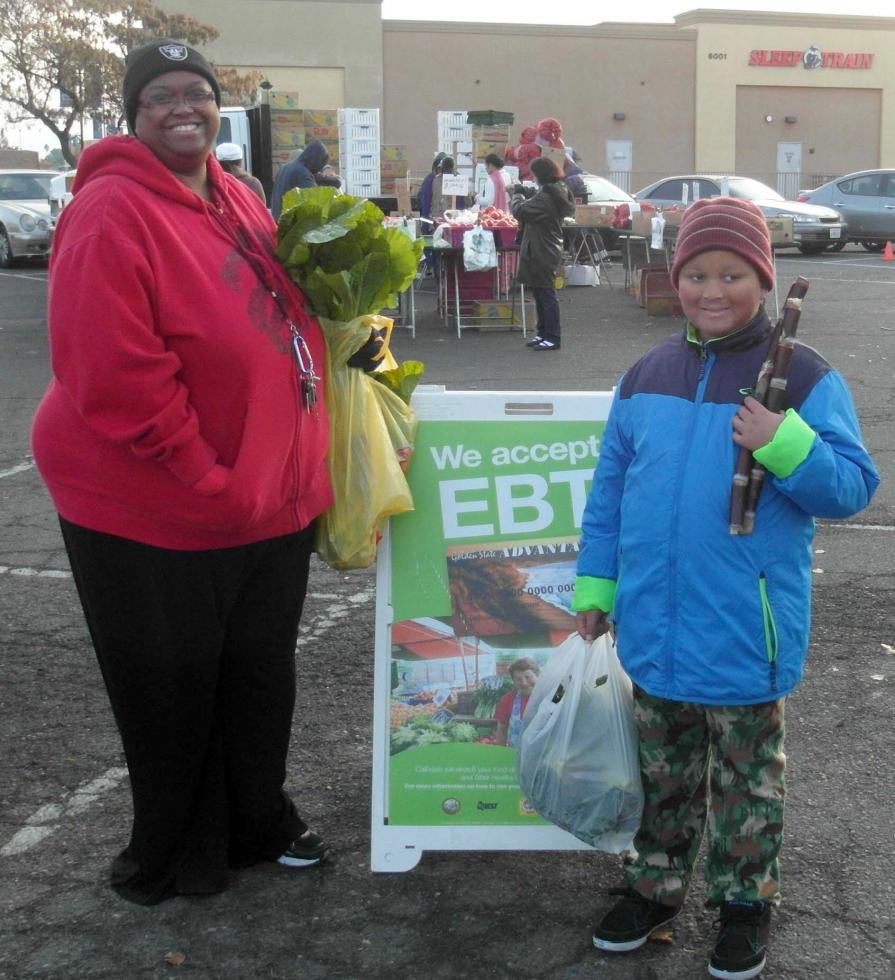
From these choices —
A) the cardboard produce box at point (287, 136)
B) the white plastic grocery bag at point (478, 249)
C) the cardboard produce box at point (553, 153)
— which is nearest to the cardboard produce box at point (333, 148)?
the cardboard produce box at point (287, 136)

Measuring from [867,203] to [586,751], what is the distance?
22.7 meters

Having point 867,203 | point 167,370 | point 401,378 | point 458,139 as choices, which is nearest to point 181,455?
point 167,370

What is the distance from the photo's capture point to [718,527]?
256 centimetres

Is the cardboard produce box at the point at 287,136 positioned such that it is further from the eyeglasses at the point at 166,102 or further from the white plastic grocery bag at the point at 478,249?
the eyeglasses at the point at 166,102

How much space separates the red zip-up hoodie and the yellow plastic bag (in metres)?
0.13

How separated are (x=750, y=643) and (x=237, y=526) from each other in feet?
3.65

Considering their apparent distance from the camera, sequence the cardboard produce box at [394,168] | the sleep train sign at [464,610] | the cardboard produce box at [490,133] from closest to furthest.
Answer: the sleep train sign at [464,610], the cardboard produce box at [490,133], the cardboard produce box at [394,168]

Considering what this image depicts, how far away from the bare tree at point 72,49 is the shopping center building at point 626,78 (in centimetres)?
579

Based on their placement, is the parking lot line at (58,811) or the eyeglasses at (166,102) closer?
the eyeglasses at (166,102)

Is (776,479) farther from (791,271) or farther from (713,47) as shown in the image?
(713,47)

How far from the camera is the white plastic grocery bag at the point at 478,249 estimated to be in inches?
496

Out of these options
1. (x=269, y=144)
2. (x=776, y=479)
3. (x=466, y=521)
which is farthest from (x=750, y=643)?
(x=269, y=144)

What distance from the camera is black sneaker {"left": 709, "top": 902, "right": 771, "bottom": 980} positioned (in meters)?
2.71

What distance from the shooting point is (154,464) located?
8.70 feet
